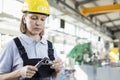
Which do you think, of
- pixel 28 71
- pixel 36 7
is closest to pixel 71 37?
pixel 36 7

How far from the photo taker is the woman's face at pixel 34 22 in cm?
127

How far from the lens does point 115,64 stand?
5.59 meters

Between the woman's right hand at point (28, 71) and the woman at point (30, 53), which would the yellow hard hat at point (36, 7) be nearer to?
the woman at point (30, 53)

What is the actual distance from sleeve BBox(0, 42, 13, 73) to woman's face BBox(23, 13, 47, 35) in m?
0.16

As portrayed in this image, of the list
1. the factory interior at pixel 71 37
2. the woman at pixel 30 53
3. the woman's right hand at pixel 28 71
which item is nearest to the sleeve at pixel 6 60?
the woman at pixel 30 53

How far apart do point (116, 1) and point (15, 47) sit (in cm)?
791

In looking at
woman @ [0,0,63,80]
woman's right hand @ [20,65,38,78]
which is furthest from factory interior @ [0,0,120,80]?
woman's right hand @ [20,65,38,78]

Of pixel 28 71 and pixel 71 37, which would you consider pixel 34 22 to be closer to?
pixel 28 71

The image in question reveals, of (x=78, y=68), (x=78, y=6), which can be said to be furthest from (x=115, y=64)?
(x=78, y=6)

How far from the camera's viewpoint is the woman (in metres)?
1.19

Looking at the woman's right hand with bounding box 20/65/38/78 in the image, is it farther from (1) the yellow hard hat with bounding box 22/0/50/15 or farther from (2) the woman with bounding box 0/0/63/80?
(1) the yellow hard hat with bounding box 22/0/50/15

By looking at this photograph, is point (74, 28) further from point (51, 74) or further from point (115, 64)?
point (51, 74)

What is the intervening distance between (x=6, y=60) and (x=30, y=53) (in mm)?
138

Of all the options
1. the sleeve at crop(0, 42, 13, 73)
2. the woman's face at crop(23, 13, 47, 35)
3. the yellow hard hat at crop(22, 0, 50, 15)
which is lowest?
the sleeve at crop(0, 42, 13, 73)
